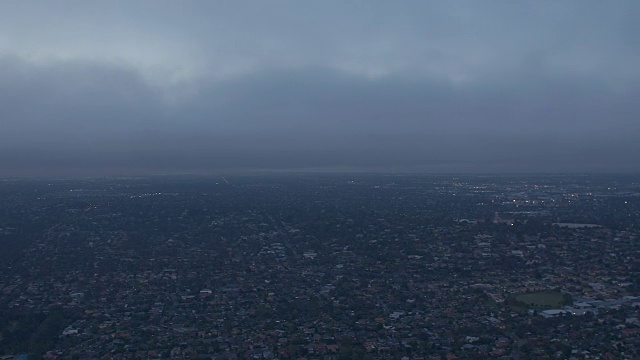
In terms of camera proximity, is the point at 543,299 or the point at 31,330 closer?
the point at 31,330

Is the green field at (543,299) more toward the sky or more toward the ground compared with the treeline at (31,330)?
more toward the sky

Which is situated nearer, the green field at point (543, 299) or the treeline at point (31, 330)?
the treeline at point (31, 330)

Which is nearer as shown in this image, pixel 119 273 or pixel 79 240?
pixel 119 273

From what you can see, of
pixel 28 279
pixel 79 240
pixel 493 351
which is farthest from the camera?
pixel 79 240

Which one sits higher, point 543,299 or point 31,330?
point 543,299

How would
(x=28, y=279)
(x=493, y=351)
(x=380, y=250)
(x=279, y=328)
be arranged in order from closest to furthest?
(x=493, y=351) < (x=279, y=328) < (x=28, y=279) < (x=380, y=250)

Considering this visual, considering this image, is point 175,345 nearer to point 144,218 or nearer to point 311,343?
point 311,343

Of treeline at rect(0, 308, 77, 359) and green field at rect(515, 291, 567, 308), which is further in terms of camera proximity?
green field at rect(515, 291, 567, 308)

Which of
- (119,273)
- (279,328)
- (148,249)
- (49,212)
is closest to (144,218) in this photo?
(49,212)
